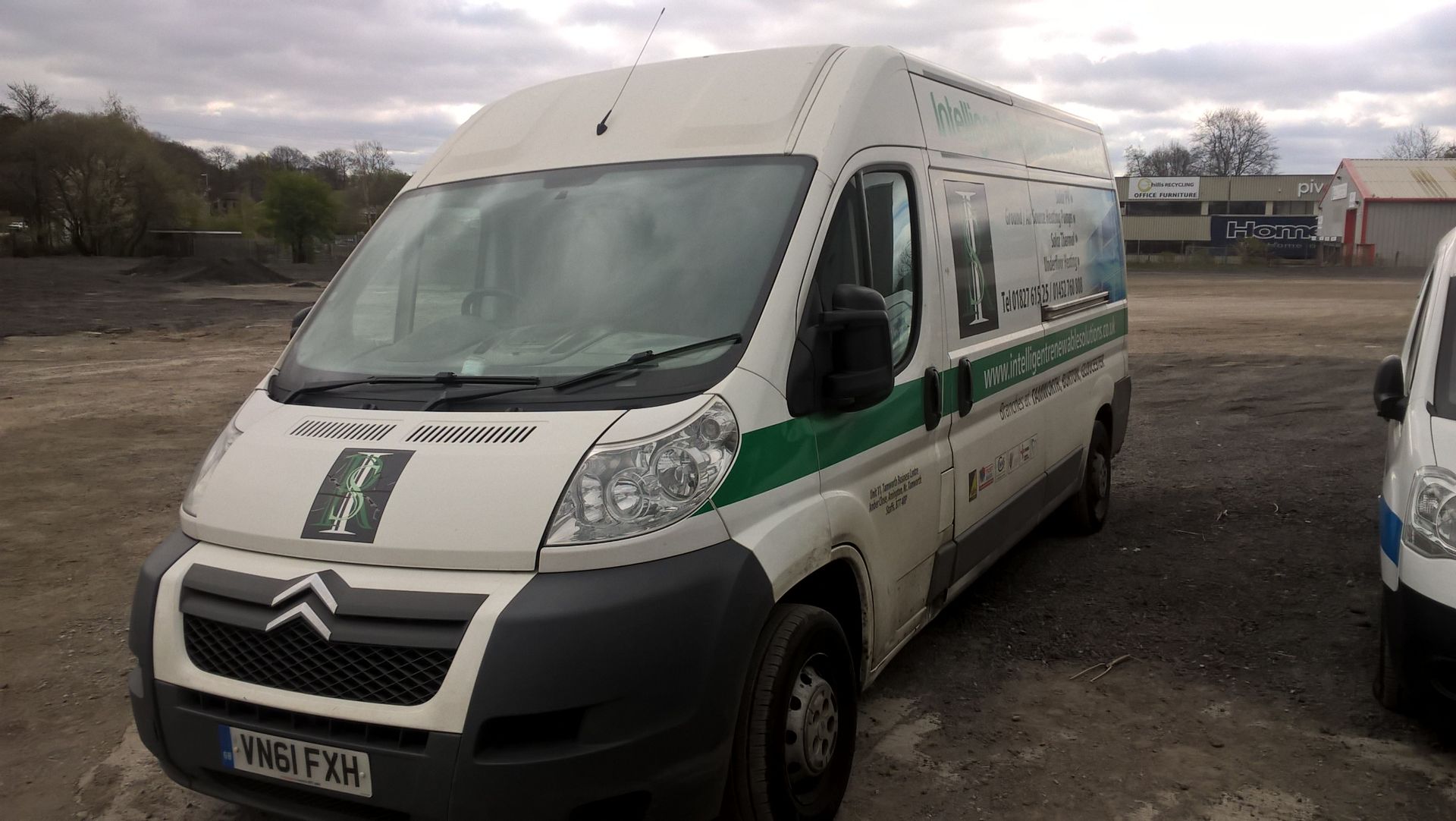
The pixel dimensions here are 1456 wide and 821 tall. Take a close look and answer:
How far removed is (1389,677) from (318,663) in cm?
384

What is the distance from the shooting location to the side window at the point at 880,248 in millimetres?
3551

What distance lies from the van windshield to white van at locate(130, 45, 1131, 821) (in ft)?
0.04

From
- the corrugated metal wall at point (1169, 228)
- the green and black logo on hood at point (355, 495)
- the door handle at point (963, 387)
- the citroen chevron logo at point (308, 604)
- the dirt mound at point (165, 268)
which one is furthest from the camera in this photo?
the corrugated metal wall at point (1169, 228)

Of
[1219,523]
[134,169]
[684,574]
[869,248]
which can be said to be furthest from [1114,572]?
[134,169]

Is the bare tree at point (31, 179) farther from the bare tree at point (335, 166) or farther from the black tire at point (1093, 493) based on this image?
the black tire at point (1093, 493)

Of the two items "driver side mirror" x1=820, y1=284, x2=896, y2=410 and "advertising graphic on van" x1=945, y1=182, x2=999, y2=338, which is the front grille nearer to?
"driver side mirror" x1=820, y1=284, x2=896, y2=410

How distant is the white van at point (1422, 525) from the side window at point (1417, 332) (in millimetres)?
98

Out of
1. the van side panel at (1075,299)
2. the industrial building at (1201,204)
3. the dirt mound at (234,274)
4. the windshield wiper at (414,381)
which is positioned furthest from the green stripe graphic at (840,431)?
the industrial building at (1201,204)

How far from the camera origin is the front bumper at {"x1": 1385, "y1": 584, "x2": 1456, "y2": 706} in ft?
11.9

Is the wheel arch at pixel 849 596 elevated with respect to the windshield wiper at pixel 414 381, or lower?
lower

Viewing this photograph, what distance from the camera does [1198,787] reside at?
12.2ft

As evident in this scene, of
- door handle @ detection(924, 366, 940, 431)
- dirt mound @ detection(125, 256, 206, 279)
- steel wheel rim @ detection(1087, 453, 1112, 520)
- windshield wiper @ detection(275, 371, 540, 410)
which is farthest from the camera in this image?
dirt mound @ detection(125, 256, 206, 279)

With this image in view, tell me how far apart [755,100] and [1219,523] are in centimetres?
488

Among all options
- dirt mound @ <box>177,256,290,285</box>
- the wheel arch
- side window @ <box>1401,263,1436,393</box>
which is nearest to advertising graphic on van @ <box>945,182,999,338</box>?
the wheel arch
